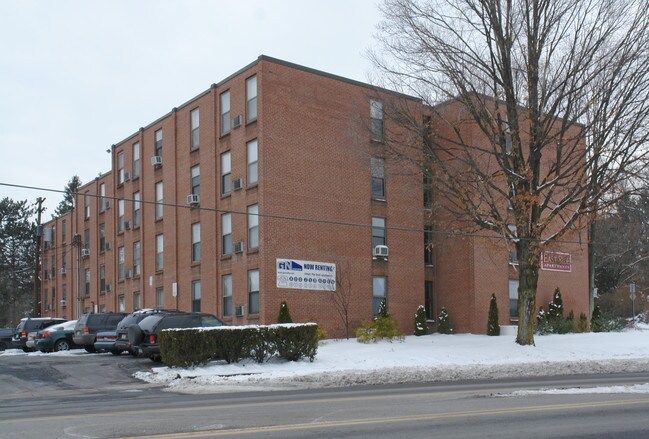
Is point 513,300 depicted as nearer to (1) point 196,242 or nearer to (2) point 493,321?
(2) point 493,321

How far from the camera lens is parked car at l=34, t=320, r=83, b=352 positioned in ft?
104

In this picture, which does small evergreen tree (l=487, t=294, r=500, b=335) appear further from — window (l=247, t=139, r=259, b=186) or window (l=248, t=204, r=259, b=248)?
window (l=247, t=139, r=259, b=186)

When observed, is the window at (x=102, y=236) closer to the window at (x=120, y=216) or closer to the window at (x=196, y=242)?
the window at (x=120, y=216)

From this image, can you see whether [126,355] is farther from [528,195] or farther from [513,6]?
[513,6]

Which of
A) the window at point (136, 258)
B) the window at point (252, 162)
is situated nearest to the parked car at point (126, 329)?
the window at point (252, 162)

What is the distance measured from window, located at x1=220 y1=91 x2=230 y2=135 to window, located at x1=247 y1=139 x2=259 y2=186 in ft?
7.27

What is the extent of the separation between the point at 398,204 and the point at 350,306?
5.80m

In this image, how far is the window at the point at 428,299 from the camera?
1448 inches

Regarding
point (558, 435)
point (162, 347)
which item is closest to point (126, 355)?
point (162, 347)

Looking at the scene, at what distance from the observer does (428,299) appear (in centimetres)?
3706

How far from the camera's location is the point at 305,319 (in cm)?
3120

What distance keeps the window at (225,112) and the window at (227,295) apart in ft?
22.1

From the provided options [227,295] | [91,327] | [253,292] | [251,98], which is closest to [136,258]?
[227,295]

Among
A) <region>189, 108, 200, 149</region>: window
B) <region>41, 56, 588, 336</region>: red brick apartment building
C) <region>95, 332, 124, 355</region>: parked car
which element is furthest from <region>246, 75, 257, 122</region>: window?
<region>95, 332, 124, 355</region>: parked car
